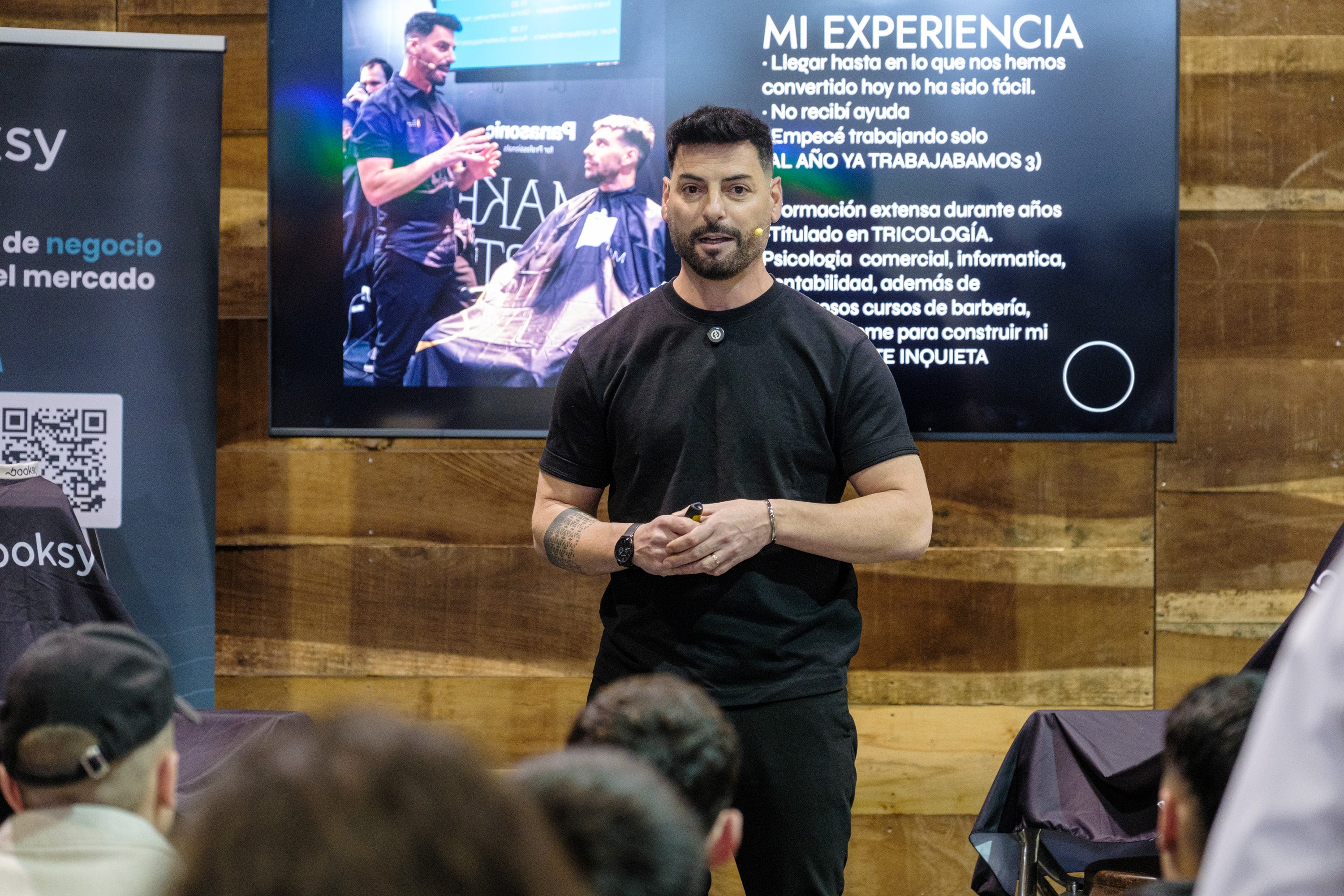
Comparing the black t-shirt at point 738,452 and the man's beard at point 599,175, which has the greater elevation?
the man's beard at point 599,175

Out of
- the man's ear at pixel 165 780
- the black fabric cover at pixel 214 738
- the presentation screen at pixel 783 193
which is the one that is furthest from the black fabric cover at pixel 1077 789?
the man's ear at pixel 165 780

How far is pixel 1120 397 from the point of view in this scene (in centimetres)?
314

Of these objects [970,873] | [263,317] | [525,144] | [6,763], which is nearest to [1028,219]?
[525,144]

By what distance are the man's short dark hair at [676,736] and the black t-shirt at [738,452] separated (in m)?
0.65

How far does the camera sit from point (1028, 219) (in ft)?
10.3

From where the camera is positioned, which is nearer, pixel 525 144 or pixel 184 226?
pixel 184 226

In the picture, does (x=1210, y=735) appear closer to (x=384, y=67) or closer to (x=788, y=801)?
(x=788, y=801)

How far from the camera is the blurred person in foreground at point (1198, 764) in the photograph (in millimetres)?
1161

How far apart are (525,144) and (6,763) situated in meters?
2.20

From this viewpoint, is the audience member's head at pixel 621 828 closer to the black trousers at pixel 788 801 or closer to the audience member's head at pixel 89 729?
the audience member's head at pixel 89 729

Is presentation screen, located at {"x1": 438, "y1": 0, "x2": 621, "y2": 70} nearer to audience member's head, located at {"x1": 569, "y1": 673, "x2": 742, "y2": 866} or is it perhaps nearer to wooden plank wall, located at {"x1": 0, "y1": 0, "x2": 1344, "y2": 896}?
wooden plank wall, located at {"x1": 0, "y1": 0, "x2": 1344, "y2": 896}

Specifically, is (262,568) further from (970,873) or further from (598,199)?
(970,873)

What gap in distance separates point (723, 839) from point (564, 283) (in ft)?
Result: 7.14

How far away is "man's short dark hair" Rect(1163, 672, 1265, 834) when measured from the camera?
1.18 m
